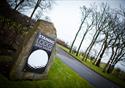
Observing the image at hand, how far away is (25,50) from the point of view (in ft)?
21.0

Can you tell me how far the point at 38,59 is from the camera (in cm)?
734

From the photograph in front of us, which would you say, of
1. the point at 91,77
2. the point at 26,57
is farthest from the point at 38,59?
the point at 91,77

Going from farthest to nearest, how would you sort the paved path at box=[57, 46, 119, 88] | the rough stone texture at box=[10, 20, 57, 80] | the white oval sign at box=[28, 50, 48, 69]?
the paved path at box=[57, 46, 119, 88] < the white oval sign at box=[28, 50, 48, 69] < the rough stone texture at box=[10, 20, 57, 80]

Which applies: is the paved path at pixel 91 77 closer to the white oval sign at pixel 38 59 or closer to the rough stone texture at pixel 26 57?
the white oval sign at pixel 38 59

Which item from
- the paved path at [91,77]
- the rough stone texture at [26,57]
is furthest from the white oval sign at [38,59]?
the paved path at [91,77]

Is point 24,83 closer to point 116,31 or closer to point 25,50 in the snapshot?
point 25,50

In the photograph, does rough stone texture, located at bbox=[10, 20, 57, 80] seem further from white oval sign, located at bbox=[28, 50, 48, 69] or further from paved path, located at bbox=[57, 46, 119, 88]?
paved path, located at bbox=[57, 46, 119, 88]

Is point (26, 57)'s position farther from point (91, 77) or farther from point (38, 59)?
point (91, 77)

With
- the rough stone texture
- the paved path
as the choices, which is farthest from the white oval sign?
the paved path

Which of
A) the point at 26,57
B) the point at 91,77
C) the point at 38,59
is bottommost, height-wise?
the point at 91,77

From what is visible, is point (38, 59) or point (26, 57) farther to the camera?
point (38, 59)

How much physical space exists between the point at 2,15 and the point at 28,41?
3.06 metres

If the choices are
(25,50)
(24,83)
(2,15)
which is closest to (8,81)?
(24,83)

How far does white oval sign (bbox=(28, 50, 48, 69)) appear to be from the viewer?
6.86 m
